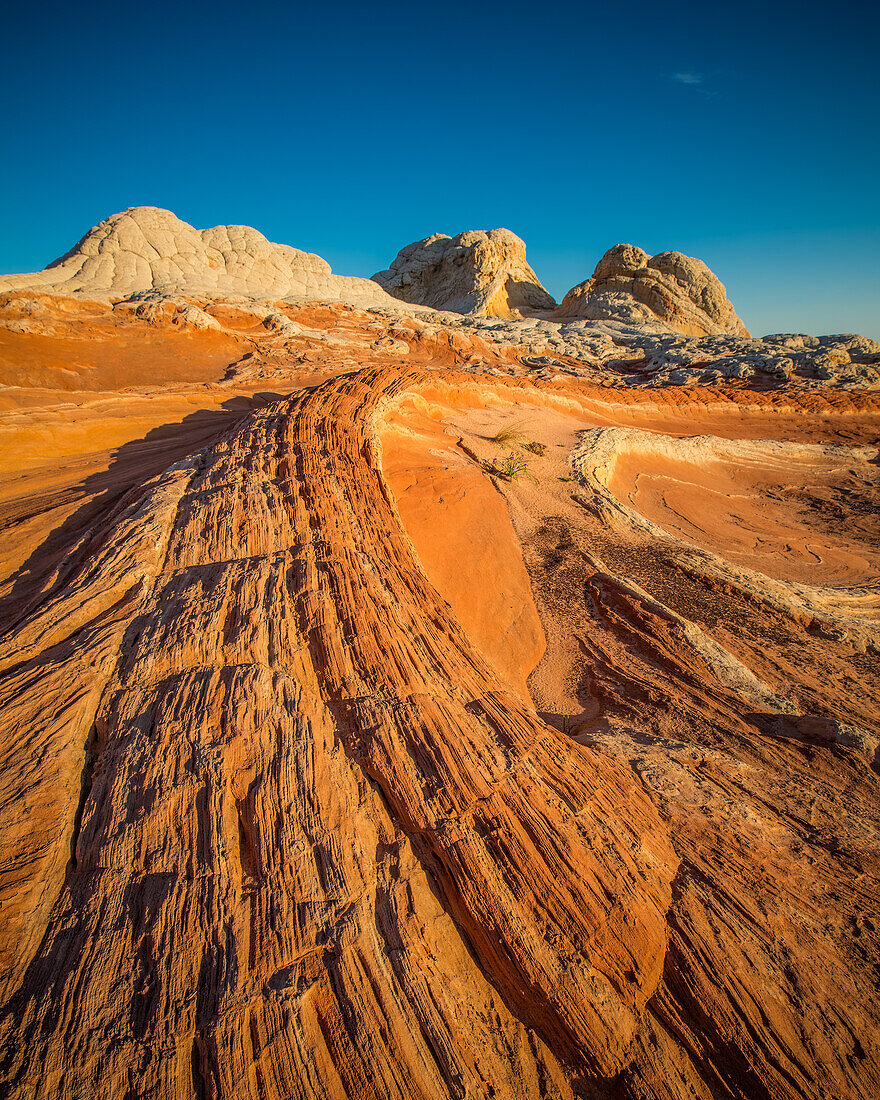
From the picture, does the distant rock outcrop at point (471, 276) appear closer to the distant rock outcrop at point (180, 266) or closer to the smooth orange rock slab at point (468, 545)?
the distant rock outcrop at point (180, 266)

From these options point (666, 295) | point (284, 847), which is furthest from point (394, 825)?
point (666, 295)

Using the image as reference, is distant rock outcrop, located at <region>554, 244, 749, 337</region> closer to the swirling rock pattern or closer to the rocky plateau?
the rocky plateau

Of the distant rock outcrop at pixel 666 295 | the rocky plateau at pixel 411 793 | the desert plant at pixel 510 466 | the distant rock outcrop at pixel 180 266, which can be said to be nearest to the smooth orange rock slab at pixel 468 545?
the rocky plateau at pixel 411 793

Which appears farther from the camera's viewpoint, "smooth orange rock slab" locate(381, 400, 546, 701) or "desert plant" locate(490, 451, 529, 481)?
"desert plant" locate(490, 451, 529, 481)

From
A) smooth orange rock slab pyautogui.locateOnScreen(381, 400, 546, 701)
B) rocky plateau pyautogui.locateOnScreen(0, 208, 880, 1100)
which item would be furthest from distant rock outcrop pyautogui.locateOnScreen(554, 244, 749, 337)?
rocky plateau pyautogui.locateOnScreen(0, 208, 880, 1100)

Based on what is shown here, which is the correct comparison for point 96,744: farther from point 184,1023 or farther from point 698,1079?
point 698,1079

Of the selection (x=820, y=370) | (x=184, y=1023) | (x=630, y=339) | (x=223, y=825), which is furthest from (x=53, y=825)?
(x=630, y=339)

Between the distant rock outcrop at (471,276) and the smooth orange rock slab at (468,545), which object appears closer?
the smooth orange rock slab at (468,545)
